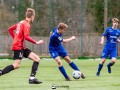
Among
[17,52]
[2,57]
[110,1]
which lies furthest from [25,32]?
[110,1]

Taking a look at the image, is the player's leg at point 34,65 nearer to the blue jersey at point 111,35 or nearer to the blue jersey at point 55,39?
the blue jersey at point 55,39

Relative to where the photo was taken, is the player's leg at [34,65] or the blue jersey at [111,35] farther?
the blue jersey at [111,35]

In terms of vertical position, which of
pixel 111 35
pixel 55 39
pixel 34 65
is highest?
pixel 55 39

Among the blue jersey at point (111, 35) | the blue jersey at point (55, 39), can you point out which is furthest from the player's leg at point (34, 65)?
the blue jersey at point (111, 35)

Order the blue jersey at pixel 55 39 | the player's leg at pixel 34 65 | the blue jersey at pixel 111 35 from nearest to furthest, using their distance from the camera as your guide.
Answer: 1. the player's leg at pixel 34 65
2. the blue jersey at pixel 55 39
3. the blue jersey at pixel 111 35

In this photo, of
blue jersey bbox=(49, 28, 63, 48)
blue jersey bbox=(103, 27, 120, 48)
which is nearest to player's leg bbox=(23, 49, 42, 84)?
blue jersey bbox=(49, 28, 63, 48)

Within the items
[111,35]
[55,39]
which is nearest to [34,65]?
[55,39]

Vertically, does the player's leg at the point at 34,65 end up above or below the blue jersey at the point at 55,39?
below

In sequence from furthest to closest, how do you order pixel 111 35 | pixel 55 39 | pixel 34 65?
pixel 111 35 → pixel 55 39 → pixel 34 65

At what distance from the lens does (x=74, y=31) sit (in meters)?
26.8

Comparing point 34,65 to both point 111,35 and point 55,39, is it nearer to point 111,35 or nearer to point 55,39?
point 55,39

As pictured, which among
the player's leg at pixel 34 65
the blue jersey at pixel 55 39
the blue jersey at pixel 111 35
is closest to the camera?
the player's leg at pixel 34 65

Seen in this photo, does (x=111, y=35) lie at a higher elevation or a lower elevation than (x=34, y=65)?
higher

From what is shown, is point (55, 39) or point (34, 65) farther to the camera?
point (55, 39)
